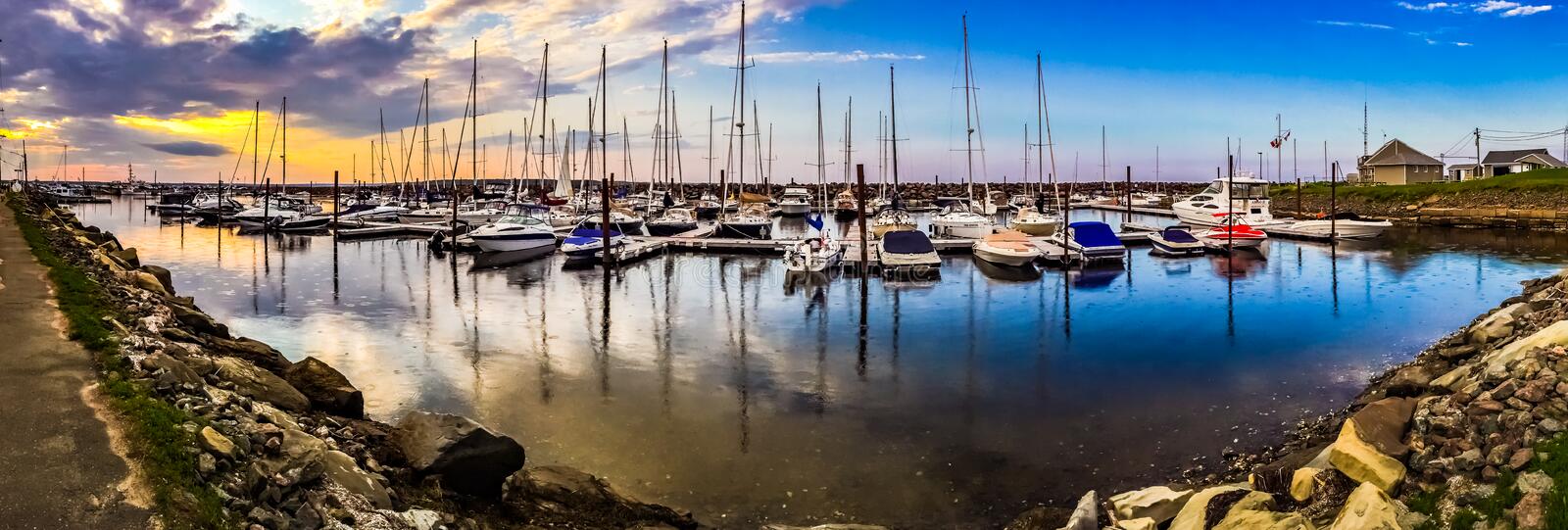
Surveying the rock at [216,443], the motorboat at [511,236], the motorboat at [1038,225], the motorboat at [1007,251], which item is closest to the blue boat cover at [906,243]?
the motorboat at [1007,251]

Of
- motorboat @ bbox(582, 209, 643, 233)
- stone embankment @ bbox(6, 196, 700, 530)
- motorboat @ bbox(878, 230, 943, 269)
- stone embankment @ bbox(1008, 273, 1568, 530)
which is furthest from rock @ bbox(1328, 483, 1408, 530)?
motorboat @ bbox(582, 209, 643, 233)

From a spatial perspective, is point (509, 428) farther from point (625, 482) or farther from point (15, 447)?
point (15, 447)

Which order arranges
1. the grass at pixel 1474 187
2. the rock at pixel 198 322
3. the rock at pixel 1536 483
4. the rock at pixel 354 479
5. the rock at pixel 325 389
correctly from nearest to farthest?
1. the rock at pixel 1536 483
2. the rock at pixel 354 479
3. the rock at pixel 325 389
4. the rock at pixel 198 322
5. the grass at pixel 1474 187

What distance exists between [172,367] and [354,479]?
348cm

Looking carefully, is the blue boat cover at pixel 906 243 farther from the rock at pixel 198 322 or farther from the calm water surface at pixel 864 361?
the rock at pixel 198 322

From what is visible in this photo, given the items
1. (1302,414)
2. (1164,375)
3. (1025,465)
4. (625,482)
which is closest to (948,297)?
(1164,375)

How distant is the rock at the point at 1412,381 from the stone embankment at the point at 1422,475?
15.4 inches

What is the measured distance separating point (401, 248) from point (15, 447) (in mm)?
44672

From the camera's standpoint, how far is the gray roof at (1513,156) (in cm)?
8238

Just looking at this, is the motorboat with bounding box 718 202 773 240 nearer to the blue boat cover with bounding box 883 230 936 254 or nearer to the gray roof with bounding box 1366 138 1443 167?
the blue boat cover with bounding box 883 230 936 254

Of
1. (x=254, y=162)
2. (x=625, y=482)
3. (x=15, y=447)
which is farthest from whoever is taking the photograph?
(x=254, y=162)

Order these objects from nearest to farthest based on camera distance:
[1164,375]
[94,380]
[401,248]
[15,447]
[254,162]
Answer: [15,447], [94,380], [1164,375], [401,248], [254,162]

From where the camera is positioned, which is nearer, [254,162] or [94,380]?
[94,380]

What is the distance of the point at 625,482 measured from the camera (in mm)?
11797
